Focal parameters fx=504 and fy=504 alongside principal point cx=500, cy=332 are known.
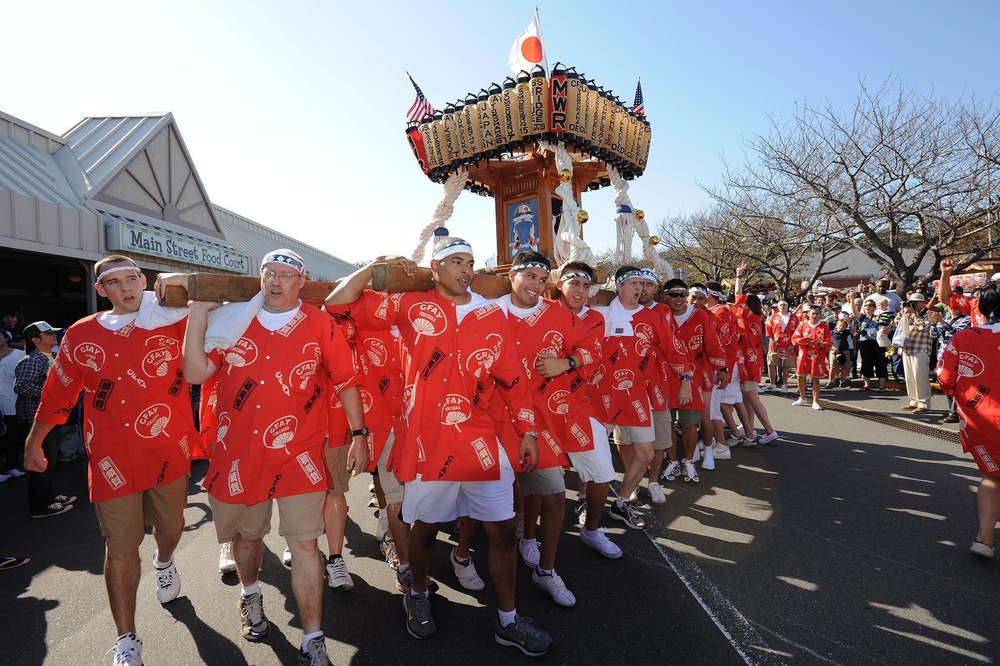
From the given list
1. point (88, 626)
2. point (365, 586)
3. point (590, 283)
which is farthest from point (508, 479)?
point (88, 626)

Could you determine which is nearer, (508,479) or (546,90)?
(508,479)

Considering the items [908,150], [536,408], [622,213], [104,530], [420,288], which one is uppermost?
[908,150]

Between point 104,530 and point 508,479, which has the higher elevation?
point 508,479

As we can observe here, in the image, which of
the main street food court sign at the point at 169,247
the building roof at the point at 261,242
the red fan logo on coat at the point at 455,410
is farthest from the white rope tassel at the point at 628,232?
the main street food court sign at the point at 169,247

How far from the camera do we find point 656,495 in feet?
16.2

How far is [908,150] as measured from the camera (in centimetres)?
1395

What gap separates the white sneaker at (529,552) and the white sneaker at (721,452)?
3.58 meters

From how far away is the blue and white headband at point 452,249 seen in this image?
3.02 m

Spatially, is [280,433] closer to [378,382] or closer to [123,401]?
[123,401]

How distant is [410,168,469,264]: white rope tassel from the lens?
911 cm

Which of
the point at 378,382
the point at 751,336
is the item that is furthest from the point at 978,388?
the point at 378,382

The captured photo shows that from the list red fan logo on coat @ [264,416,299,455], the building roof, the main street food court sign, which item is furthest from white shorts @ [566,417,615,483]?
the building roof

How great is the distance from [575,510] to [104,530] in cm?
362

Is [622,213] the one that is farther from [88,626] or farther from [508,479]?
[88,626]
